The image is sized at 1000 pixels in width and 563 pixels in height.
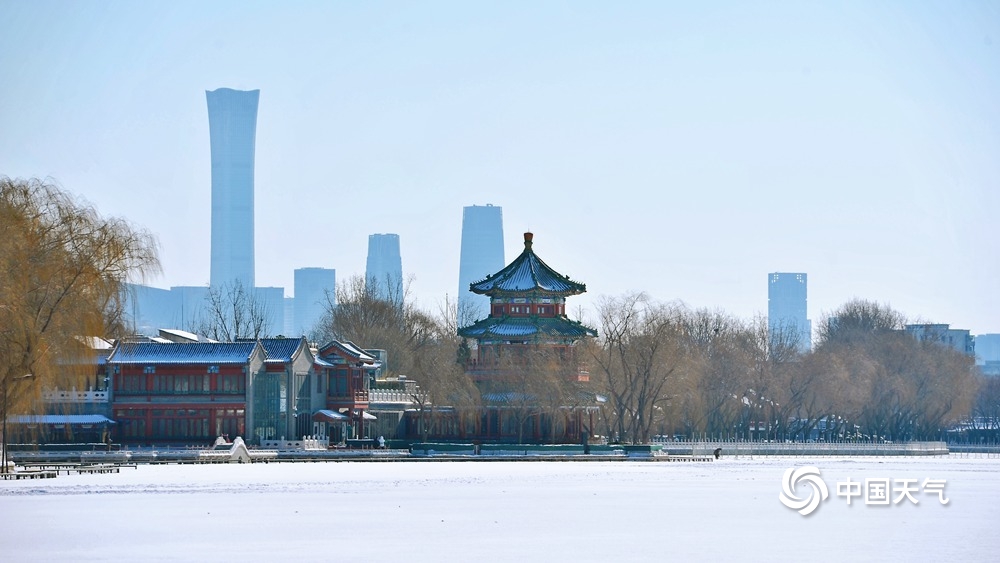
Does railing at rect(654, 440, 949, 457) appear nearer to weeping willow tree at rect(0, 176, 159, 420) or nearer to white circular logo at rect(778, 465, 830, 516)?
white circular logo at rect(778, 465, 830, 516)

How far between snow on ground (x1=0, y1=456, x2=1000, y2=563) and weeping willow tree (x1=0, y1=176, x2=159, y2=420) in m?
4.05

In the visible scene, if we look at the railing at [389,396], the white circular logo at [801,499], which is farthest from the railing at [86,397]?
the white circular logo at [801,499]

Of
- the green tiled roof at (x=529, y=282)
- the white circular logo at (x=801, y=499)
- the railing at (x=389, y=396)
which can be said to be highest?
the green tiled roof at (x=529, y=282)

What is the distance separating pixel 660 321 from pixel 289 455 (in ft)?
92.1

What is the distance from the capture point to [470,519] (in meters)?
43.2

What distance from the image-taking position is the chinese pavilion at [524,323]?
98.4m

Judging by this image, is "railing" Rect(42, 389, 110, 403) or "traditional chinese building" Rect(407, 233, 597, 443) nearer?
"railing" Rect(42, 389, 110, 403)

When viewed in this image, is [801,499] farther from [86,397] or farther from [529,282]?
[86,397]

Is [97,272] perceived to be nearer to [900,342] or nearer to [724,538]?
[724,538]

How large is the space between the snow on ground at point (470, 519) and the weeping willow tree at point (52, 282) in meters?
4.05

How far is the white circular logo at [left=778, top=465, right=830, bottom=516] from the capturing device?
4638 centimetres

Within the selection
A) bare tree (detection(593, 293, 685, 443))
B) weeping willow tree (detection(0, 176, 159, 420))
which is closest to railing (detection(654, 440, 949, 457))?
bare tree (detection(593, 293, 685, 443))

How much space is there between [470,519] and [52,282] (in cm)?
2257

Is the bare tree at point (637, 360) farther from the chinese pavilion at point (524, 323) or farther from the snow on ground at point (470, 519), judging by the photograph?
the snow on ground at point (470, 519)
